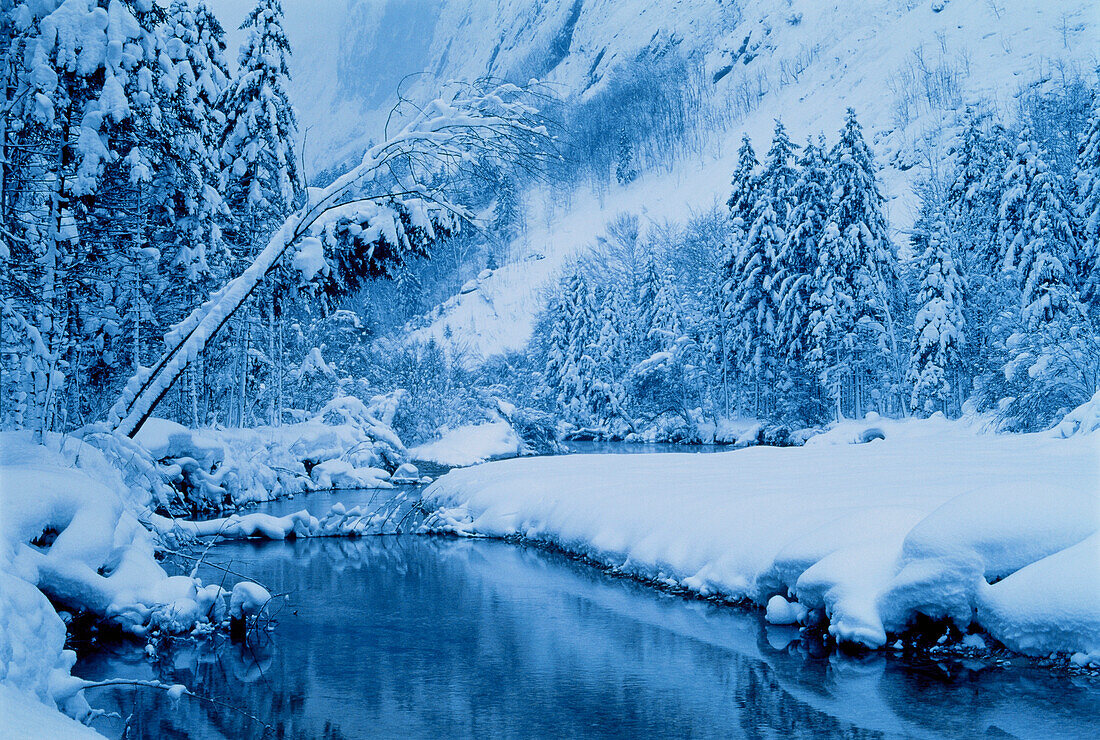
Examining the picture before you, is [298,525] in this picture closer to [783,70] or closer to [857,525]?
[857,525]

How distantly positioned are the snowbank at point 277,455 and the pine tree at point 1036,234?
22464mm

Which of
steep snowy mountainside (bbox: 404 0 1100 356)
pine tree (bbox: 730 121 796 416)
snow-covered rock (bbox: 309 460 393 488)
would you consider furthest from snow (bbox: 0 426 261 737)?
steep snowy mountainside (bbox: 404 0 1100 356)

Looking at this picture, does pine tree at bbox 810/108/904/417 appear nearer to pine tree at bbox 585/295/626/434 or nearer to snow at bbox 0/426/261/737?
pine tree at bbox 585/295/626/434

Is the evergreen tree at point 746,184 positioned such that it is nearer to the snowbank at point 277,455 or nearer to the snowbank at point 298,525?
the snowbank at point 277,455

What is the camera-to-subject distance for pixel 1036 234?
3272cm

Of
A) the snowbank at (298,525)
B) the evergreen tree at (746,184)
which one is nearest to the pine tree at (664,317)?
the evergreen tree at (746,184)

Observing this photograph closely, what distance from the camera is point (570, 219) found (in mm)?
106688

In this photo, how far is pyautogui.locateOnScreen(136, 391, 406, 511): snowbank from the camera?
57.7 ft

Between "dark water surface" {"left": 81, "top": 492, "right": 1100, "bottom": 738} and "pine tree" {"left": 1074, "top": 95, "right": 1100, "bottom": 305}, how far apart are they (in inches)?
1005

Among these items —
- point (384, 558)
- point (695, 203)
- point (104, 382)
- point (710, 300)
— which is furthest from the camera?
point (695, 203)

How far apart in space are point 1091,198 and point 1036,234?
3.89 meters

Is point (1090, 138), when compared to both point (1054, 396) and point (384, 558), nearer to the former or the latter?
point (1054, 396)

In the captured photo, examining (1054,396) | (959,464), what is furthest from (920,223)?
(959,464)

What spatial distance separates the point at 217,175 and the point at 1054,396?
2128 cm
